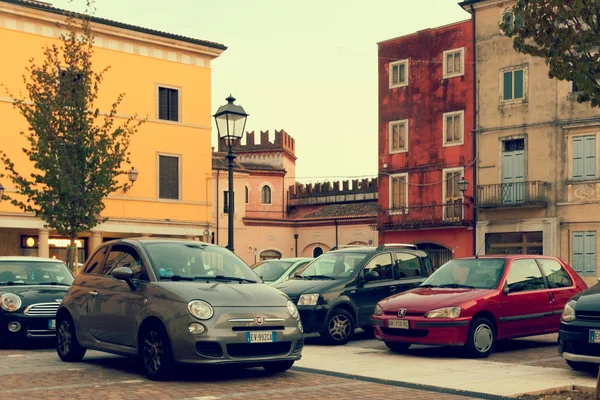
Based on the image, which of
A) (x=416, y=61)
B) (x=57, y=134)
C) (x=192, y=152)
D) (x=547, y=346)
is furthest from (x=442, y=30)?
(x=547, y=346)

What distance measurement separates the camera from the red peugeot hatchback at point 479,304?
13.0 meters

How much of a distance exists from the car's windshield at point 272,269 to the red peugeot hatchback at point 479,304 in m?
6.05

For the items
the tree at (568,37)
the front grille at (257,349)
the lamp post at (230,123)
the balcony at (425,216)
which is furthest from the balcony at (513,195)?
the front grille at (257,349)

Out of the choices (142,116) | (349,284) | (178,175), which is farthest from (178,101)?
(349,284)

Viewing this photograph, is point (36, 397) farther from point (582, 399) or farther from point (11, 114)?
point (11, 114)

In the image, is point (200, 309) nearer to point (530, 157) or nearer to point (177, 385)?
point (177, 385)

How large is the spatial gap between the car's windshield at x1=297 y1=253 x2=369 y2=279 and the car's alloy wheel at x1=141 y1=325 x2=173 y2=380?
6151 mm

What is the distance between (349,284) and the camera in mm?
15969

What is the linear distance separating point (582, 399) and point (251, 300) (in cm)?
376

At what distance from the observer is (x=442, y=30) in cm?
4394

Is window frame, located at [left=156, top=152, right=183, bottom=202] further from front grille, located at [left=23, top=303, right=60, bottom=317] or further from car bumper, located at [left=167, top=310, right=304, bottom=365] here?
car bumper, located at [left=167, top=310, right=304, bottom=365]

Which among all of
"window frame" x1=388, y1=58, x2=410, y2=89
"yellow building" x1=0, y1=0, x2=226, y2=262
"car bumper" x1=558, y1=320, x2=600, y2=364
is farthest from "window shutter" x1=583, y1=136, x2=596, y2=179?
"car bumper" x1=558, y1=320, x2=600, y2=364

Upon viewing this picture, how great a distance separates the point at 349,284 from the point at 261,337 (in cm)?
579

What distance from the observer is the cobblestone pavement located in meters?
9.42
